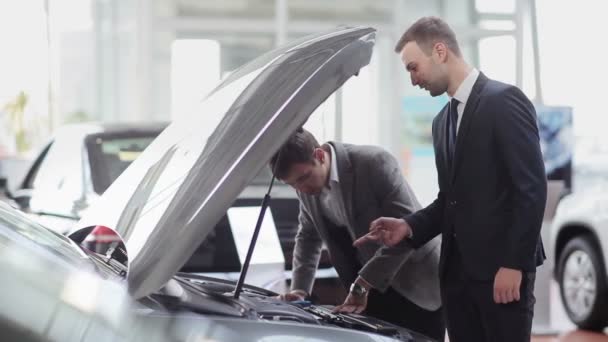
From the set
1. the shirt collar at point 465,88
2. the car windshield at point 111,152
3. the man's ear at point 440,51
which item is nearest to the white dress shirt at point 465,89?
the shirt collar at point 465,88

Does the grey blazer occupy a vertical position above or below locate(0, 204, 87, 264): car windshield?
below

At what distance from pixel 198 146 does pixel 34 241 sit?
465 millimetres

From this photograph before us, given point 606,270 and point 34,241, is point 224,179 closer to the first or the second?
point 34,241

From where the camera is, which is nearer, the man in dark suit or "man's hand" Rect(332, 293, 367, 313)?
the man in dark suit

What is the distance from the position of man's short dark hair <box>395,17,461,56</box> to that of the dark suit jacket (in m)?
0.16

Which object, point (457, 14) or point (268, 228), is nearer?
point (268, 228)

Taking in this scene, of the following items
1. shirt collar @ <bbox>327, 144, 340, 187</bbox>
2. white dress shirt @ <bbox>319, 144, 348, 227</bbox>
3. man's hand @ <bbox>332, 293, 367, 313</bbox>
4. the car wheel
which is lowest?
the car wheel

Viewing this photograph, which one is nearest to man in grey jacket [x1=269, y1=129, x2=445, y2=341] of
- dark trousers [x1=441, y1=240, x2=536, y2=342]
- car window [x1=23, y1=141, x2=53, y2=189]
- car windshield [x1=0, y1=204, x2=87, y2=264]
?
dark trousers [x1=441, y1=240, x2=536, y2=342]

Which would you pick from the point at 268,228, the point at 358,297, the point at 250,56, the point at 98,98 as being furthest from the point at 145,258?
the point at 98,98

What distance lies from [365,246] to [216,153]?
60.2 inches

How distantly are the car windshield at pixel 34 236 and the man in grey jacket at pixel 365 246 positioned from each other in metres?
0.99

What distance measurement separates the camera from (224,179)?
2469mm

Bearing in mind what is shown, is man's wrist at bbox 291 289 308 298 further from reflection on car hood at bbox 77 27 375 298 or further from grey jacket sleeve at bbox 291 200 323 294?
reflection on car hood at bbox 77 27 375 298

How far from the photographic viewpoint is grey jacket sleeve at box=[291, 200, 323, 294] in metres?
4.08
